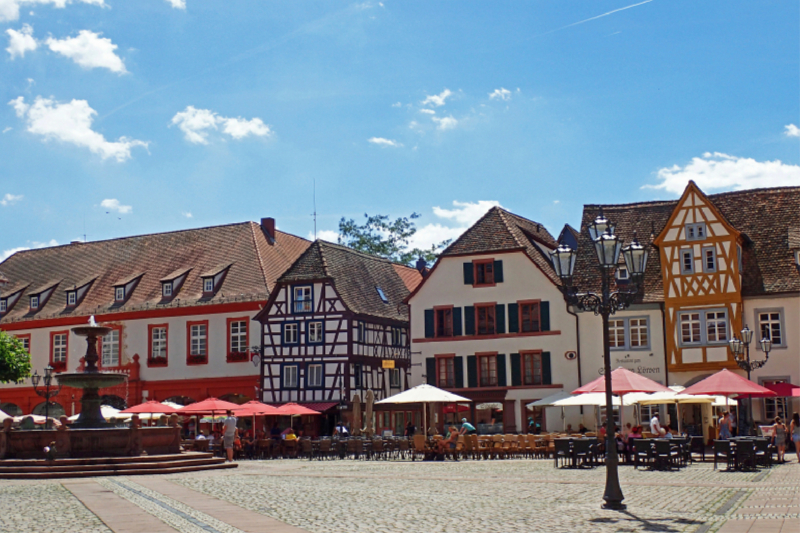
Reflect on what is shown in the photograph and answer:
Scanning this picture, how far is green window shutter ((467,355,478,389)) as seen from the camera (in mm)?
44344

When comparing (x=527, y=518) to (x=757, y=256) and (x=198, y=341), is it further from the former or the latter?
(x=198, y=341)

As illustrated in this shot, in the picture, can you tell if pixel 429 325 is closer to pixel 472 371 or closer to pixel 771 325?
pixel 472 371

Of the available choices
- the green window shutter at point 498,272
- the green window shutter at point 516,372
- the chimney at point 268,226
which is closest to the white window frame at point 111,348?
the chimney at point 268,226

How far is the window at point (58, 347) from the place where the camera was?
54594 millimetres

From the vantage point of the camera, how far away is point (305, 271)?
49.5 meters

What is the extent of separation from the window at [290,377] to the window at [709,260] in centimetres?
2031

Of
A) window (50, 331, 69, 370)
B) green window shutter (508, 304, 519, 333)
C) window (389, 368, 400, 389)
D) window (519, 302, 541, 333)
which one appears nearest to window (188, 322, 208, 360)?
window (50, 331, 69, 370)

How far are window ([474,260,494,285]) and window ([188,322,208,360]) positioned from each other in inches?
591

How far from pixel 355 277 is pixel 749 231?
2025cm

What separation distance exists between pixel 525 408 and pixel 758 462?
18861mm

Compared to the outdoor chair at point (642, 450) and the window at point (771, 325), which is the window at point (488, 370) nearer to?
the window at point (771, 325)

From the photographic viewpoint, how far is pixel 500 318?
146 ft

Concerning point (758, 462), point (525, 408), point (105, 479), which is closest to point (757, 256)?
point (525, 408)

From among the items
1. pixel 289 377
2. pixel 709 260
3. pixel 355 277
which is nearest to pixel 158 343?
pixel 289 377
